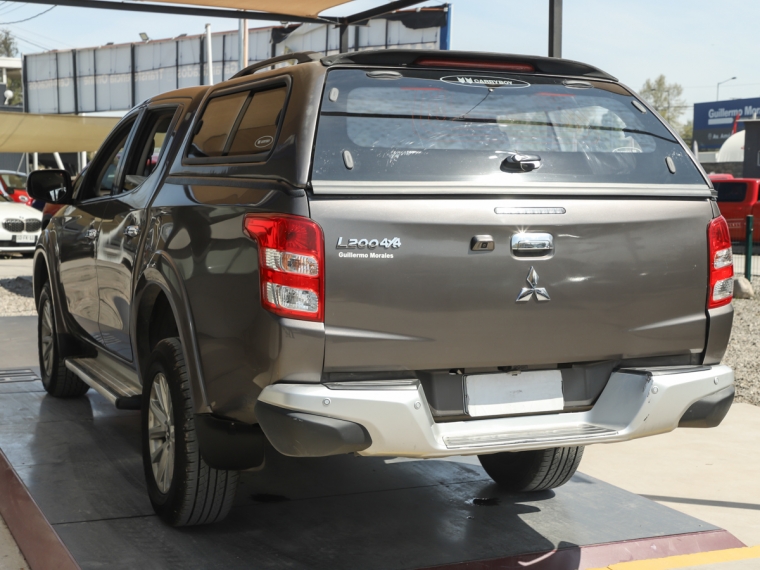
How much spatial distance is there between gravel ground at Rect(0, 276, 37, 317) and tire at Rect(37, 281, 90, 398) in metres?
4.60

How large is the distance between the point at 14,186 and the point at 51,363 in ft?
49.7

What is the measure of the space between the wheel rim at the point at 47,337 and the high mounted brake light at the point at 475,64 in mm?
3766

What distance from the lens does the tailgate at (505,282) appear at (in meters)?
3.30

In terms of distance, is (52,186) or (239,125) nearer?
(239,125)

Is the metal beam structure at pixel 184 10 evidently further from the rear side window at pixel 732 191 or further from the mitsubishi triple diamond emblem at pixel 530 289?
the rear side window at pixel 732 191

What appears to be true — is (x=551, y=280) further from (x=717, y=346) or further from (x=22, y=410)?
(x=22, y=410)

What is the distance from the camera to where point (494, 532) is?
4.24 metres

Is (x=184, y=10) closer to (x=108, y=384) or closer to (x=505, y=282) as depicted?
(x=108, y=384)

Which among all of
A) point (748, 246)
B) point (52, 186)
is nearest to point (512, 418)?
point (52, 186)

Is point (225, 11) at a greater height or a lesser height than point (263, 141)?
greater

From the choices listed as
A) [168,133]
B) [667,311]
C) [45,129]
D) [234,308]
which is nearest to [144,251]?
[168,133]

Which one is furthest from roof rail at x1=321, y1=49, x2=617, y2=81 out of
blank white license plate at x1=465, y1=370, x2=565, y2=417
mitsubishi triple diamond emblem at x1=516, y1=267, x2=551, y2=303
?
blank white license plate at x1=465, y1=370, x2=565, y2=417

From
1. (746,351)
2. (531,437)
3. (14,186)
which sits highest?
(531,437)

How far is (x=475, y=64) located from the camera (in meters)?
3.88
